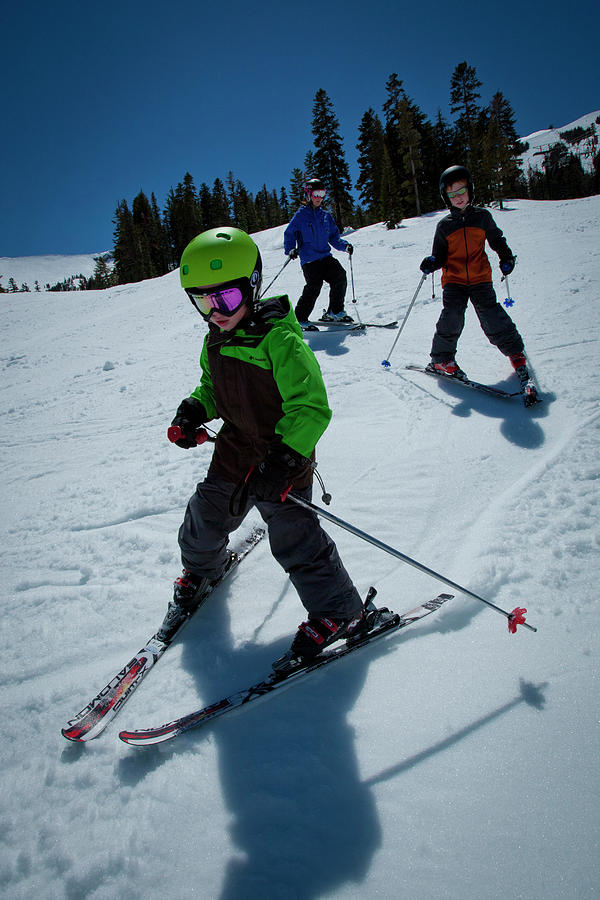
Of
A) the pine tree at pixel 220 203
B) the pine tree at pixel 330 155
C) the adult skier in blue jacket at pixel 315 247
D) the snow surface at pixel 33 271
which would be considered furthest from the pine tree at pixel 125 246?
the snow surface at pixel 33 271

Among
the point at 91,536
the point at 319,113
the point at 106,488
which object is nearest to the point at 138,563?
the point at 91,536

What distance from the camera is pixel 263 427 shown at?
2.34m

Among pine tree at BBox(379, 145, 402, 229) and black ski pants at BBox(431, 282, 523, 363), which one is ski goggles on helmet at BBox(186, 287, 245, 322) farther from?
pine tree at BBox(379, 145, 402, 229)

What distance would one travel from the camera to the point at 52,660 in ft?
7.50

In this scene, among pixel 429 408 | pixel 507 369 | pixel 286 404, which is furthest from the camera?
pixel 507 369

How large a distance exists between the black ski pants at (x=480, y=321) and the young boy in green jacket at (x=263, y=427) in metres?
3.27

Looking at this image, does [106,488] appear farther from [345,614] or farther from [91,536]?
[345,614]

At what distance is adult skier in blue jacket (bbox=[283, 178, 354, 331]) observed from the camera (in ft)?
24.7

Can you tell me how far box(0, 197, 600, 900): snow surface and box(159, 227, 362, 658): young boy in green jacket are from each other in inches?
14.4

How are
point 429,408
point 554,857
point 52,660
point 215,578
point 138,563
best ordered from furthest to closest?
1. point 429,408
2. point 138,563
3. point 215,578
4. point 52,660
5. point 554,857

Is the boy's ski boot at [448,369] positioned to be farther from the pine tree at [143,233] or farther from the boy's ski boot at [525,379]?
the pine tree at [143,233]

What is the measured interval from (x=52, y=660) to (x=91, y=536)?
43.2 inches

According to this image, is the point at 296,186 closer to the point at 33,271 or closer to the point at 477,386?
the point at 477,386

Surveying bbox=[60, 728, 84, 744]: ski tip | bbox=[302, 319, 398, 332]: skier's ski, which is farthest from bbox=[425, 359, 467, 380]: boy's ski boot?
bbox=[60, 728, 84, 744]: ski tip
